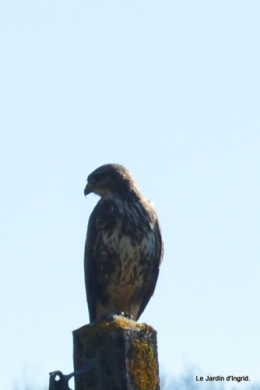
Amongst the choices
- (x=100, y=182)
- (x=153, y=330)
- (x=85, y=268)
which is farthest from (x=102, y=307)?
(x=153, y=330)

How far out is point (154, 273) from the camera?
32.5 feet

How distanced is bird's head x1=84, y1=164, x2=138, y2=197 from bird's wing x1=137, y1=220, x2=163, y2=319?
564mm

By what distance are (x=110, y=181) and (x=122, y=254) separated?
3.81ft

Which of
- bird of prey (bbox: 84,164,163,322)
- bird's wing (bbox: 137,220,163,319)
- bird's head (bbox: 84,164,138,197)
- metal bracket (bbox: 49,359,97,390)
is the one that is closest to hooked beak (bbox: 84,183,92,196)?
bird's head (bbox: 84,164,138,197)

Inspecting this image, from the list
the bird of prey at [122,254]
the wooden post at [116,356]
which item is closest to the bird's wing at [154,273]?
the bird of prey at [122,254]

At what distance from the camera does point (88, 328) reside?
5.25 m

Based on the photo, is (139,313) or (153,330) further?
(139,313)

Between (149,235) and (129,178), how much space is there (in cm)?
93

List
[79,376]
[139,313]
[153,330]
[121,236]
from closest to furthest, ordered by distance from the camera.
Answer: [79,376] → [153,330] → [121,236] → [139,313]

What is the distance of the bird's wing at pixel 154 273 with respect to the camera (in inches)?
387

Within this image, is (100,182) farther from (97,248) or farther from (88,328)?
(88,328)

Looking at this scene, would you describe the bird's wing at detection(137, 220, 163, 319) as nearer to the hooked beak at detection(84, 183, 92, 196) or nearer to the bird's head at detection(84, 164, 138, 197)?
the bird's head at detection(84, 164, 138, 197)

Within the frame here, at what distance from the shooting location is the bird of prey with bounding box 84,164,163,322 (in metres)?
9.49

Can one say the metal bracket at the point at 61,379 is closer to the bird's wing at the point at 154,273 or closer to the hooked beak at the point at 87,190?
the bird's wing at the point at 154,273
